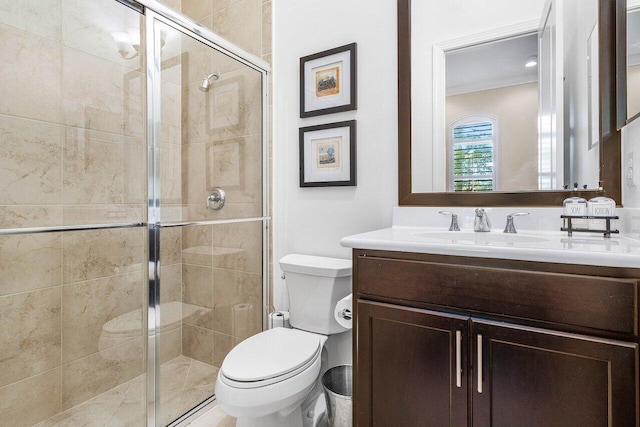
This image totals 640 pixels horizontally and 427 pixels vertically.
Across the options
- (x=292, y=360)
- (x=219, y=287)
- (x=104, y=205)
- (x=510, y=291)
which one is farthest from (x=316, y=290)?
(x=104, y=205)

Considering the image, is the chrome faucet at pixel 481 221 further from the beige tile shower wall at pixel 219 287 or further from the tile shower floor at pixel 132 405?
the tile shower floor at pixel 132 405

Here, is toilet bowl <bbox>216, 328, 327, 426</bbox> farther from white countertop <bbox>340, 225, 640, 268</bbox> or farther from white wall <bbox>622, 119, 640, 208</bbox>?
white wall <bbox>622, 119, 640, 208</bbox>

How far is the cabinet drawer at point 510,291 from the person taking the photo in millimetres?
769

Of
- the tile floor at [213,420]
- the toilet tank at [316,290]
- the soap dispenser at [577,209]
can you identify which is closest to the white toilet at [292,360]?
the toilet tank at [316,290]

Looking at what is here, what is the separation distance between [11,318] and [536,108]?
7.65ft

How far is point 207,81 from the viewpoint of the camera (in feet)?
5.45

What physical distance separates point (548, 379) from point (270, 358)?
2.87 ft

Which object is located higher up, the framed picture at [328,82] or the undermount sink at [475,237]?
the framed picture at [328,82]

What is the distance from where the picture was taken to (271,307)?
76.8 inches

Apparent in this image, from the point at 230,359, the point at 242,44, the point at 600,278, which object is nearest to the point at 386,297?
the point at 600,278

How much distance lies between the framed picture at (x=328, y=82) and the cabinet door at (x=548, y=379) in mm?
1201

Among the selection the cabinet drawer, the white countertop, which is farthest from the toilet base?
the white countertop

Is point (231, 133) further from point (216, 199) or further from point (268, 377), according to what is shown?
point (268, 377)

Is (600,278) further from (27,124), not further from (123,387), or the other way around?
(27,124)
